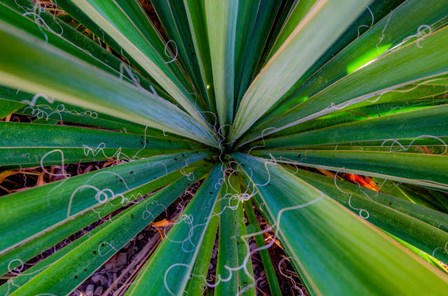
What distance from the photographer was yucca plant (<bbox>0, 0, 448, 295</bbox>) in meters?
0.35

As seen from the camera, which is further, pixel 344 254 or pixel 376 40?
pixel 376 40

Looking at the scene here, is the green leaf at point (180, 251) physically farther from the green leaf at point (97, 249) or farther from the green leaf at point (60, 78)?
the green leaf at point (60, 78)

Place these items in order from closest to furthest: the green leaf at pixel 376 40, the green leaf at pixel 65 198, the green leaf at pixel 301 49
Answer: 1. the green leaf at pixel 301 49
2. the green leaf at pixel 65 198
3. the green leaf at pixel 376 40

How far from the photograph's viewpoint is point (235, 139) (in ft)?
2.78

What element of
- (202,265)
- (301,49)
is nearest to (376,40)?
(301,49)

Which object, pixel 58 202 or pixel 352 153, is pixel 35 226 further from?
pixel 352 153

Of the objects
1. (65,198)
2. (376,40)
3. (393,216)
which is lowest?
(393,216)

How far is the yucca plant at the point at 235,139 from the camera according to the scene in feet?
1.16

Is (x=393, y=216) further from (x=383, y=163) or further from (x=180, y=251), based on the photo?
(x=180, y=251)

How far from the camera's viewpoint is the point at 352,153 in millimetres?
789

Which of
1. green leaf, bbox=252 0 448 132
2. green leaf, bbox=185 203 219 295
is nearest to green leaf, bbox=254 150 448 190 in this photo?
green leaf, bbox=252 0 448 132

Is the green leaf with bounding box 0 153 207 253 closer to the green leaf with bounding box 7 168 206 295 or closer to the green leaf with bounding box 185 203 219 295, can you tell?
the green leaf with bounding box 7 168 206 295

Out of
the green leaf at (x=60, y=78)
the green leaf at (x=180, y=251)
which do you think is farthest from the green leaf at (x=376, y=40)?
the green leaf at (x=60, y=78)

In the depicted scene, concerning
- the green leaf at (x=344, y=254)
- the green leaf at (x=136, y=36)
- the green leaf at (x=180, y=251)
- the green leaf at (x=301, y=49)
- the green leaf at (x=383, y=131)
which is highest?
the green leaf at (x=136, y=36)
